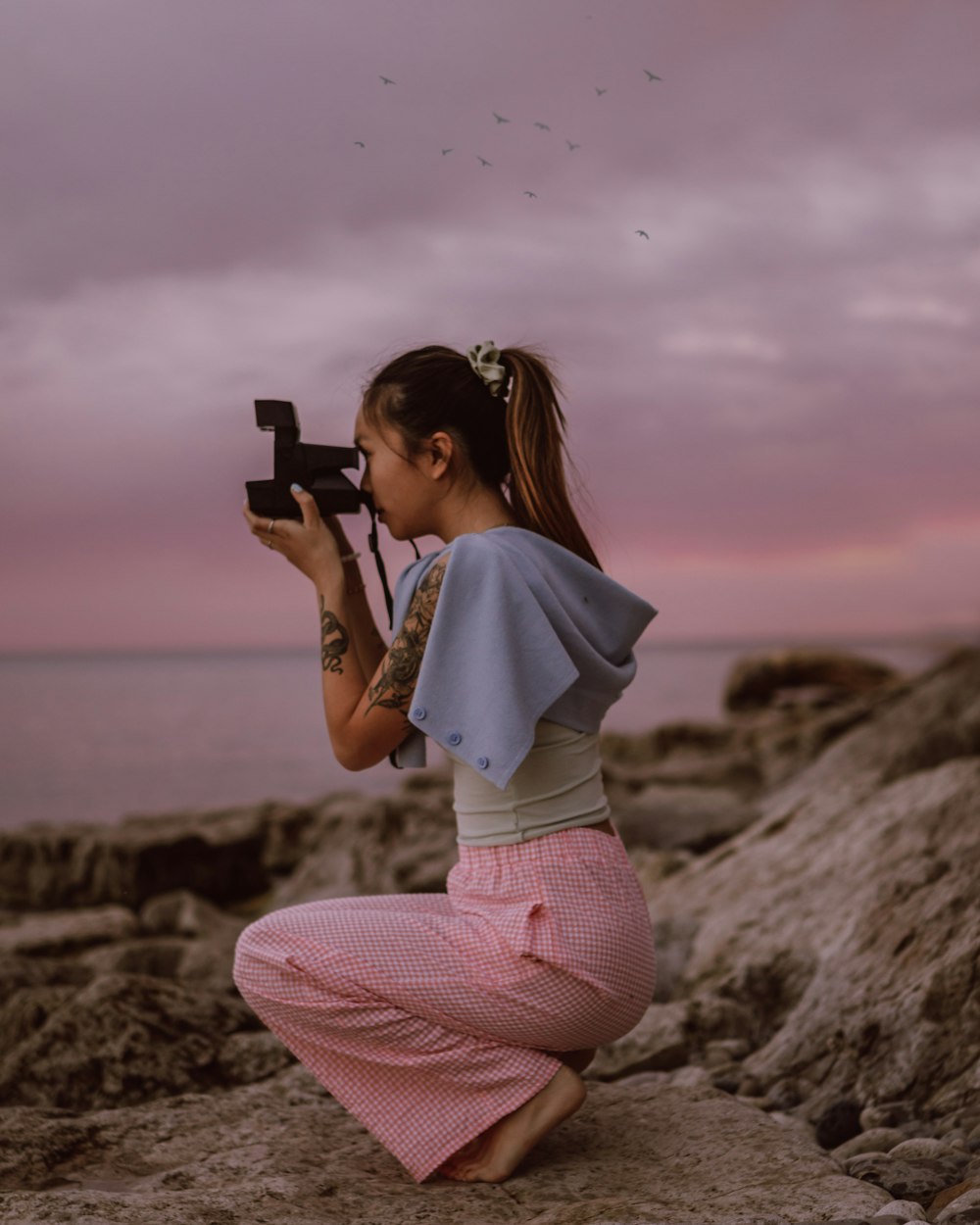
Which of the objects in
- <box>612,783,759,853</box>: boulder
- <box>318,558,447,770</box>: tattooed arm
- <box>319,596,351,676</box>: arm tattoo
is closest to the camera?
<box>318,558,447,770</box>: tattooed arm

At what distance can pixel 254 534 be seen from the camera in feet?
11.2

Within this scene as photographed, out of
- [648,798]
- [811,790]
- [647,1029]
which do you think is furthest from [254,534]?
[648,798]

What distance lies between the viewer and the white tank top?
308 centimetres

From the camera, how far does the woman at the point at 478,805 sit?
9.73ft

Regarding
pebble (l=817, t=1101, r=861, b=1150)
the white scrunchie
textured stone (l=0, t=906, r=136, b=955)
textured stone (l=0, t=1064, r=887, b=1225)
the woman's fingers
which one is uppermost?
the white scrunchie

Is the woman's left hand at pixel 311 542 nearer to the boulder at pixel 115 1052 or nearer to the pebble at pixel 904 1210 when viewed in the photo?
the boulder at pixel 115 1052

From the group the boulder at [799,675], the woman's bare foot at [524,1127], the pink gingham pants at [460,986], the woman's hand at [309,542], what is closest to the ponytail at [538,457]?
the woman's hand at [309,542]

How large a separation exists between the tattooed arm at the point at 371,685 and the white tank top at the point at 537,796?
0.18 meters

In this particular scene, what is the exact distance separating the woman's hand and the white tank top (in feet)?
1.89

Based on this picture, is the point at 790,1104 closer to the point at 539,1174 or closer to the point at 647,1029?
the point at 647,1029

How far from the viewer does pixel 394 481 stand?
3.23m

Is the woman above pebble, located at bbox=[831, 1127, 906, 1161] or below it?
above

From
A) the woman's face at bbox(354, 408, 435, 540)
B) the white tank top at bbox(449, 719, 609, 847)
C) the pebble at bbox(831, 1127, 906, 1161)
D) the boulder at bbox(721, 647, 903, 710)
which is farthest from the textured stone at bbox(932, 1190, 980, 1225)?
the boulder at bbox(721, 647, 903, 710)

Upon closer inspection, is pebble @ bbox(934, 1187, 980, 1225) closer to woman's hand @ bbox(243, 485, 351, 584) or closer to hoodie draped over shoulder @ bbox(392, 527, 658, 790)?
hoodie draped over shoulder @ bbox(392, 527, 658, 790)
